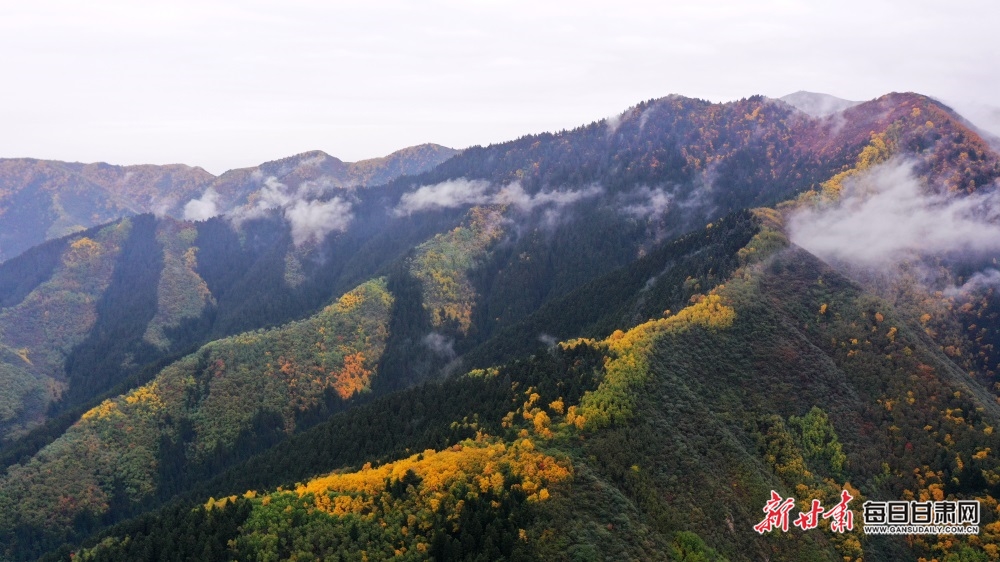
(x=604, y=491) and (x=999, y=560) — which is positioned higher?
(x=604, y=491)

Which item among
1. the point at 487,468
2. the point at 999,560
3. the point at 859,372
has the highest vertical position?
the point at 487,468

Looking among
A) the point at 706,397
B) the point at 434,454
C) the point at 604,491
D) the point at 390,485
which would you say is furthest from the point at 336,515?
the point at 706,397

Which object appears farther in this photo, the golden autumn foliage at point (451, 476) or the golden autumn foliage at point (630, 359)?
the golden autumn foliage at point (630, 359)

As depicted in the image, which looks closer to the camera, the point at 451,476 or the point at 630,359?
the point at 451,476

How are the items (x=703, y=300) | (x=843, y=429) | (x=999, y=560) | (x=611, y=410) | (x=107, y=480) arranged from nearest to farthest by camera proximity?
(x=999, y=560)
(x=611, y=410)
(x=843, y=429)
(x=703, y=300)
(x=107, y=480)

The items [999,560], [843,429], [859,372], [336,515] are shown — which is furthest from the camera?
[859,372]

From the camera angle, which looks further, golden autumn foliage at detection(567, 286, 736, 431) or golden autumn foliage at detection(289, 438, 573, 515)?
golden autumn foliage at detection(567, 286, 736, 431)

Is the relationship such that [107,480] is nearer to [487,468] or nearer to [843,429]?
[487,468]

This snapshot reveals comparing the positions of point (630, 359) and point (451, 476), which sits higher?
point (630, 359)

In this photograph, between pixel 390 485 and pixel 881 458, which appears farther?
pixel 881 458

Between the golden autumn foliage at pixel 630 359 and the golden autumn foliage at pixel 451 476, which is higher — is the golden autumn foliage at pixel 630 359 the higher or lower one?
the higher one

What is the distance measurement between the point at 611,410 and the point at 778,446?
147ft

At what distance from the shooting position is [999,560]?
374ft

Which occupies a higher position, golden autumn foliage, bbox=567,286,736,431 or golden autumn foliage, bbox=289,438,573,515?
golden autumn foliage, bbox=567,286,736,431
